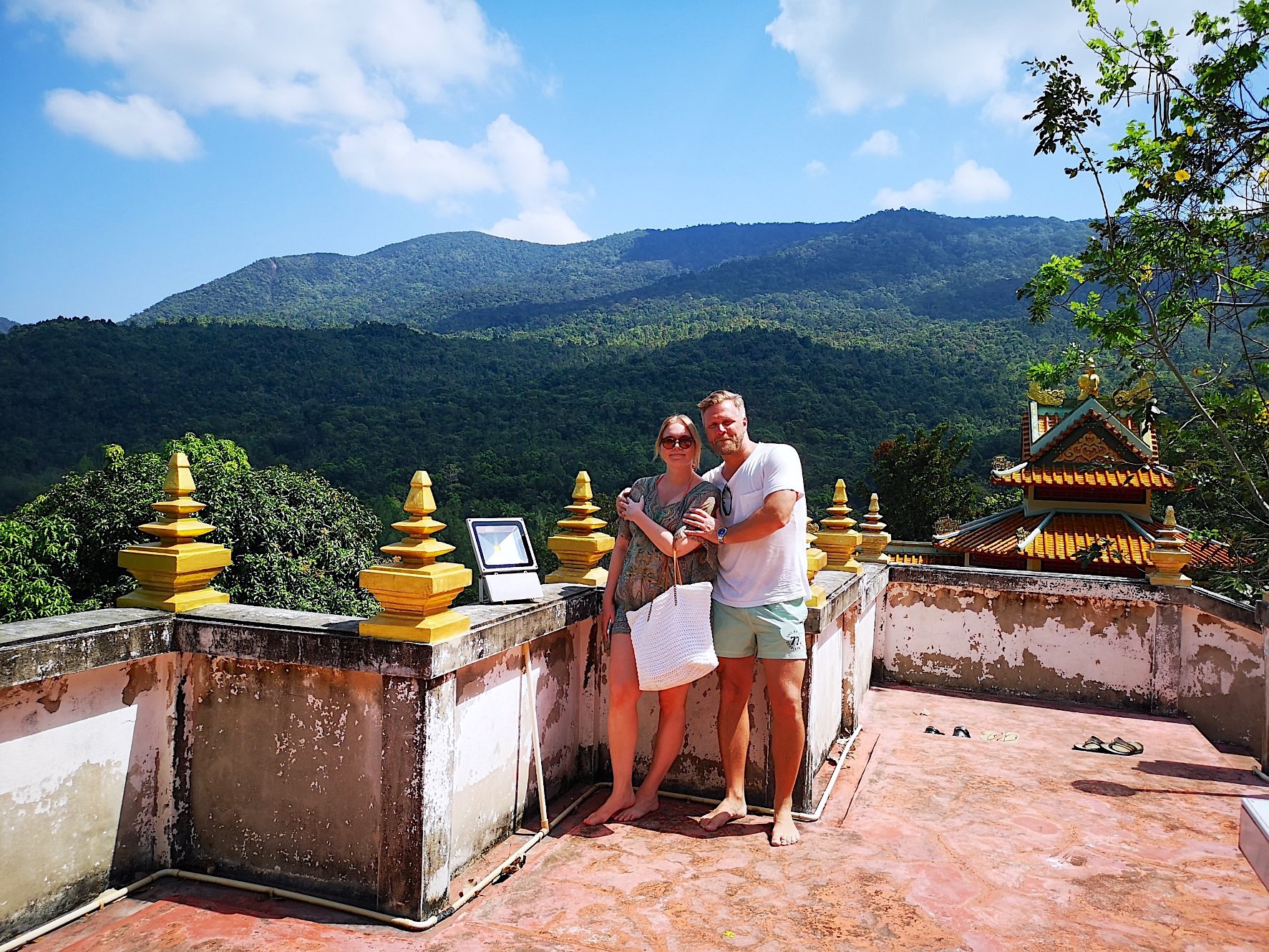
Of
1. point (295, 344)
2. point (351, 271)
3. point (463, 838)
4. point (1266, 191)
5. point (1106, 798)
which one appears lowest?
point (1106, 798)

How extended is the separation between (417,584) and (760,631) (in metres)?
1.51

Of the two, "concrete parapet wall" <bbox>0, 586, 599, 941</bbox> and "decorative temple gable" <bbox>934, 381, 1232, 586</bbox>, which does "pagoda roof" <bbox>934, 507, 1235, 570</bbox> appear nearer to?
"decorative temple gable" <bbox>934, 381, 1232, 586</bbox>

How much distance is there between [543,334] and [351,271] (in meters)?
52.2

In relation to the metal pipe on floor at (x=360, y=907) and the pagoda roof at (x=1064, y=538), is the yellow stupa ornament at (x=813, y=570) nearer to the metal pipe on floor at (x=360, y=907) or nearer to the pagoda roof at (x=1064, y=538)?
the metal pipe on floor at (x=360, y=907)

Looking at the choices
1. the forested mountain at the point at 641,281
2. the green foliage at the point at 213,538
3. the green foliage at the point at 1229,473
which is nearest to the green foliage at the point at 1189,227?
the green foliage at the point at 1229,473

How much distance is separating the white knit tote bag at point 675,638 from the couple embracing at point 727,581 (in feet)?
0.36

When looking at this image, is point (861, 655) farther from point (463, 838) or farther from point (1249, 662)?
point (463, 838)

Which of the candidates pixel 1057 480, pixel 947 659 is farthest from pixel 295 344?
pixel 947 659

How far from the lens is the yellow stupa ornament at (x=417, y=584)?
293 centimetres

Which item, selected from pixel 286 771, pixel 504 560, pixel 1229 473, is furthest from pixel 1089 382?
pixel 286 771

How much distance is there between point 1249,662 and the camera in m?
5.87

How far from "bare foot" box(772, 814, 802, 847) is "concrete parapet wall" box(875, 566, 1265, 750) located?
140 inches

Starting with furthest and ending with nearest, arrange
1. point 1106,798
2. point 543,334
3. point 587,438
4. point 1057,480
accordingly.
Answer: point 543,334 < point 587,438 < point 1057,480 < point 1106,798

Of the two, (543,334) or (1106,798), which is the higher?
(543,334)
